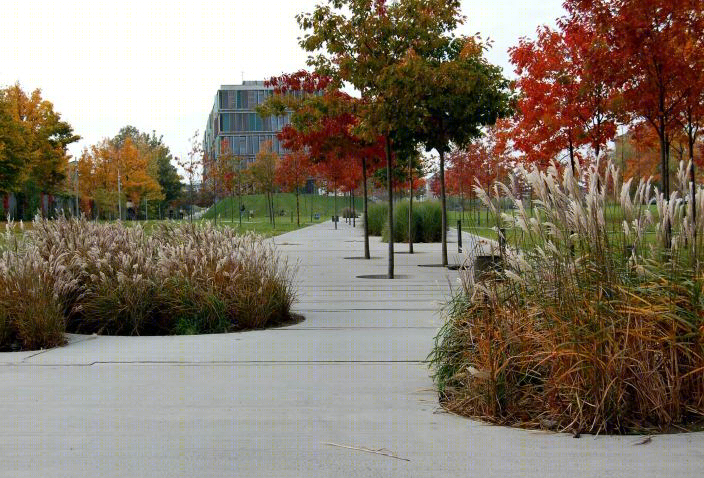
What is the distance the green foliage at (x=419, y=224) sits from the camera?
3434 cm

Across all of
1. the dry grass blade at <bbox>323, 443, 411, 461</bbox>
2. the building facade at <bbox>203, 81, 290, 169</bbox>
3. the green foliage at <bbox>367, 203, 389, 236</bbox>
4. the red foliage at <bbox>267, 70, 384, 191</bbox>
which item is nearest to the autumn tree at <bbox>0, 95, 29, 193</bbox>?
the green foliage at <bbox>367, 203, 389, 236</bbox>

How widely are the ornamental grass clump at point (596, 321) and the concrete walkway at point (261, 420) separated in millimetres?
242

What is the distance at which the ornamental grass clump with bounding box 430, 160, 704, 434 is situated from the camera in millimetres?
5086

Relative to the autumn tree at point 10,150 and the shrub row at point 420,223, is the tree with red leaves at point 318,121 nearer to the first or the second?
the shrub row at point 420,223

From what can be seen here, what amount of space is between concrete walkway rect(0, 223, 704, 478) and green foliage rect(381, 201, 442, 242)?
2533 centimetres

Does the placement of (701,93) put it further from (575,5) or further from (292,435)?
(292,435)

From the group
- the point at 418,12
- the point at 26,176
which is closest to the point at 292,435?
the point at 418,12

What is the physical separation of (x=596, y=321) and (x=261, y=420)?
2.06 metres

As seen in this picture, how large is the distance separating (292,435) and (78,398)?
5.99 feet

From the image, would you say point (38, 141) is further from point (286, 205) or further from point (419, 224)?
point (286, 205)

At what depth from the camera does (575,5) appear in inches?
824

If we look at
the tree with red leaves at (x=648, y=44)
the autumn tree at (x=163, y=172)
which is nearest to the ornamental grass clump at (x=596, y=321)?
the tree with red leaves at (x=648, y=44)

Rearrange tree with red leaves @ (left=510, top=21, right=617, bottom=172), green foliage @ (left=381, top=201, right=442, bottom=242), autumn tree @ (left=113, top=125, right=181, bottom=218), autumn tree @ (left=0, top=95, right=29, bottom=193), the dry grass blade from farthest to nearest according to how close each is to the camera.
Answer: autumn tree @ (left=113, top=125, right=181, bottom=218) → autumn tree @ (left=0, top=95, right=29, bottom=193) → green foliage @ (left=381, top=201, right=442, bottom=242) → tree with red leaves @ (left=510, top=21, right=617, bottom=172) → the dry grass blade

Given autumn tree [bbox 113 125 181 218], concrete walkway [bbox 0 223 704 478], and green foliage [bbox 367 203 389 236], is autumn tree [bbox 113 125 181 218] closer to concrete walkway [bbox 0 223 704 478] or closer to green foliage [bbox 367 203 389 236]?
green foliage [bbox 367 203 389 236]
